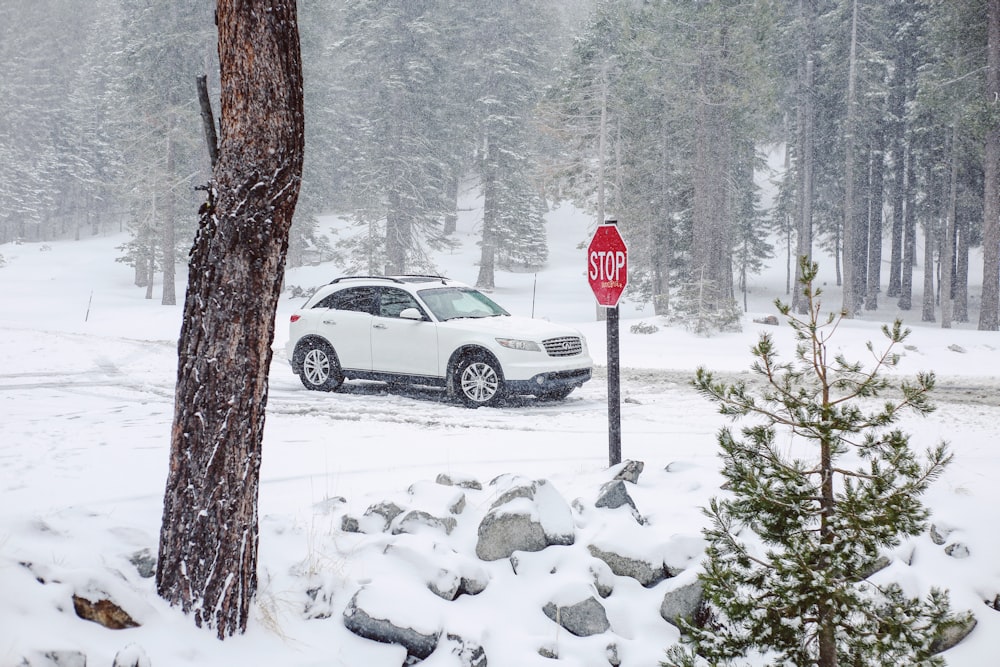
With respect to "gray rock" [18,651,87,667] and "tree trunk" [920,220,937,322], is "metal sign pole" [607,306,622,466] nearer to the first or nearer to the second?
"gray rock" [18,651,87,667]

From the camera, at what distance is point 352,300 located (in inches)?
478

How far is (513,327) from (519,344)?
1.28 ft

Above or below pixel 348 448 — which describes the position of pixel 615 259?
above

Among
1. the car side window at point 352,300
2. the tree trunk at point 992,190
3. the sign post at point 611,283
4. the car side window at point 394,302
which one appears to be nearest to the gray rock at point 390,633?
the sign post at point 611,283

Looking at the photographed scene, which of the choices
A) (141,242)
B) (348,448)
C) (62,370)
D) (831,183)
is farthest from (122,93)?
(348,448)

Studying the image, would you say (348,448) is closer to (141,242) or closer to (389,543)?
(389,543)

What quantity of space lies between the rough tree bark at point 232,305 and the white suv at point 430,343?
683cm

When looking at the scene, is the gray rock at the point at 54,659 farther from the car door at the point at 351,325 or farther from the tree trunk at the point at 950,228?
the tree trunk at the point at 950,228

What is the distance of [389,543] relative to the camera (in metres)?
A: 5.21

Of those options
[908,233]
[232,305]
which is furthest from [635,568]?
[908,233]

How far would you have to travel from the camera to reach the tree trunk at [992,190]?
74.2 ft

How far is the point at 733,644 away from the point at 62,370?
1351 cm

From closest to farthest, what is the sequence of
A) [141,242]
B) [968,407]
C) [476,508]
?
[476,508]
[968,407]
[141,242]

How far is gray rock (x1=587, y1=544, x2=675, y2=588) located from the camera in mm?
5434
